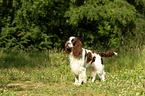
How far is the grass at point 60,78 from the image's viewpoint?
5949 millimetres

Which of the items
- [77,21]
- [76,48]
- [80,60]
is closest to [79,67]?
[80,60]

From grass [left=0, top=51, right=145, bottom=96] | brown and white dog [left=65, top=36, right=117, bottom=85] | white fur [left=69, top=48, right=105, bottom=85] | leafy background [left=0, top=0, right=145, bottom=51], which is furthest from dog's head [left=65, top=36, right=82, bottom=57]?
leafy background [left=0, top=0, right=145, bottom=51]

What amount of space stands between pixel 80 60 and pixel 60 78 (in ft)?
4.56

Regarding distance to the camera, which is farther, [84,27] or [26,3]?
[84,27]

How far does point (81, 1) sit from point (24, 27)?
433cm

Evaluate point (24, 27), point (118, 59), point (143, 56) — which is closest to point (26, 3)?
point (24, 27)

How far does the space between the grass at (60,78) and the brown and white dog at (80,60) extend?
348mm

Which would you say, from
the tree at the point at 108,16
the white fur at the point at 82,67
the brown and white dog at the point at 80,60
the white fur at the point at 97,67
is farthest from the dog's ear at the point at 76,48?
the tree at the point at 108,16

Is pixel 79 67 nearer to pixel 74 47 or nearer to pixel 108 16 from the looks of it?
pixel 74 47

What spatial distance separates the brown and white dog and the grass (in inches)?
13.7

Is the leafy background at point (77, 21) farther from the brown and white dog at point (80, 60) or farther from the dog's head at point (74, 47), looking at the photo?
the dog's head at point (74, 47)

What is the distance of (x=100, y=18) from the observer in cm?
1315

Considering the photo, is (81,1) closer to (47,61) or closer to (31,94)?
(47,61)

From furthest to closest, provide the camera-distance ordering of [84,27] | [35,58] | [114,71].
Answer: [84,27]
[35,58]
[114,71]
